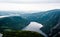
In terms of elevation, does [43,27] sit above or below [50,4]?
below

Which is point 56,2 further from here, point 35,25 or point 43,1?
point 35,25

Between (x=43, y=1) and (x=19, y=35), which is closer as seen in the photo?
(x=19, y=35)

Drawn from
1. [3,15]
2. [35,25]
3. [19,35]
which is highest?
[3,15]

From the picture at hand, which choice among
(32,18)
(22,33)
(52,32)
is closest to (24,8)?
(32,18)
